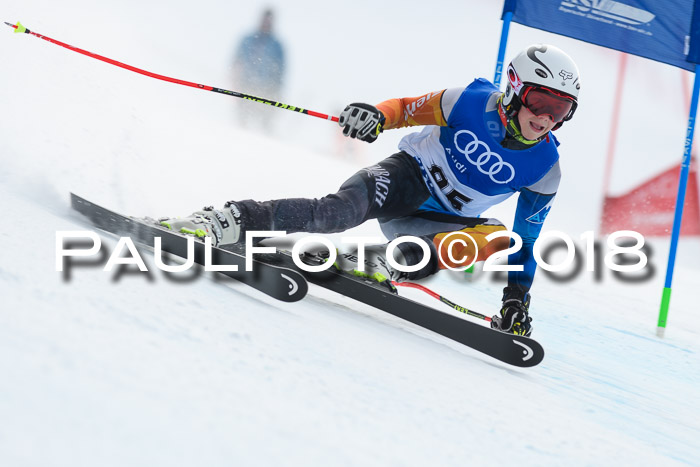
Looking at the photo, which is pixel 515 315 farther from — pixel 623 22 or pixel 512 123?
pixel 623 22

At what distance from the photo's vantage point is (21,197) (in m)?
2.50

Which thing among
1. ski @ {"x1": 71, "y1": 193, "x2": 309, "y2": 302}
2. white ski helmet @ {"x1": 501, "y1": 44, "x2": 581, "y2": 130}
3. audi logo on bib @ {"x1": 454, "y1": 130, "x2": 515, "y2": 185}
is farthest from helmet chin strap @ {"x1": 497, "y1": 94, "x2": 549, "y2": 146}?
ski @ {"x1": 71, "y1": 193, "x2": 309, "y2": 302}

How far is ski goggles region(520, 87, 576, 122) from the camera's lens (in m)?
2.47

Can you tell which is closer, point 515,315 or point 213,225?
point 213,225

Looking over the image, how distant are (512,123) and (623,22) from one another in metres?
2.19

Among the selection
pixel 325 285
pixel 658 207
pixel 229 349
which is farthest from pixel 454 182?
pixel 658 207

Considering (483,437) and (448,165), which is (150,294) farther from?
(448,165)

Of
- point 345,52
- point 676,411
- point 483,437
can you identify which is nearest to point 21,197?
point 483,437

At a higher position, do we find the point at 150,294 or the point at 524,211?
the point at 524,211

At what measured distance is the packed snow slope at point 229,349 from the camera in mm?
923

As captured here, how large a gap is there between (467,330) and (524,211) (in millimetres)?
739

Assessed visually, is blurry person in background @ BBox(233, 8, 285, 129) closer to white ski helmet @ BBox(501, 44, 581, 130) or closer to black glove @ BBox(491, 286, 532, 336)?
white ski helmet @ BBox(501, 44, 581, 130)

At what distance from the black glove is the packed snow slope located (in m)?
0.24

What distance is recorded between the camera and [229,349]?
1319 millimetres
